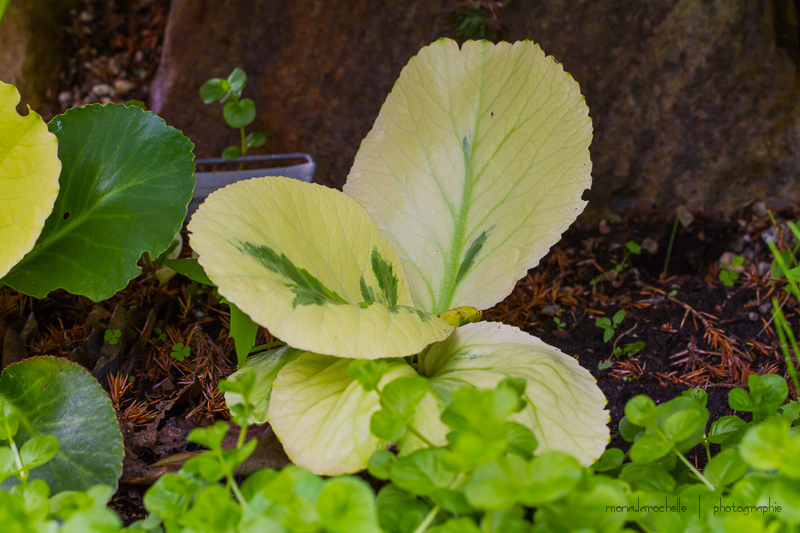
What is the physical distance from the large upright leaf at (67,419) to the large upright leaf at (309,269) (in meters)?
0.27

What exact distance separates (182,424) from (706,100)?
1306 millimetres

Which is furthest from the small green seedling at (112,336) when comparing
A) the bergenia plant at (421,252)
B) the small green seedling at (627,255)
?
the small green seedling at (627,255)

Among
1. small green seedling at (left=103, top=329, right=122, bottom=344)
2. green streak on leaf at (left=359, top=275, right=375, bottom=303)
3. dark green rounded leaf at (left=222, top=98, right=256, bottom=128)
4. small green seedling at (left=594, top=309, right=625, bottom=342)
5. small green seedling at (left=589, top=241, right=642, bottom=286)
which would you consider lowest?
small green seedling at (left=103, top=329, right=122, bottom=344)

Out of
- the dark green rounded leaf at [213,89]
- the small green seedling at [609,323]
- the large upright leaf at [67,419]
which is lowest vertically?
the large upright leaf at [67,419]

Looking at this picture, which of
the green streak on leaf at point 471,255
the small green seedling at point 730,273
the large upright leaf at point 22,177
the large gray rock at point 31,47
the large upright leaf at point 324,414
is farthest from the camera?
the large gray rock at point 31,47

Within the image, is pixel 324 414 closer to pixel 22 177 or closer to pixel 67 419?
pixel 67 419

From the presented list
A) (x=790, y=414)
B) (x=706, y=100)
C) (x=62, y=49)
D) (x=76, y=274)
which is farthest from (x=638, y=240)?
(x=62, y=49)

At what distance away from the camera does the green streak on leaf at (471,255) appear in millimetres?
912

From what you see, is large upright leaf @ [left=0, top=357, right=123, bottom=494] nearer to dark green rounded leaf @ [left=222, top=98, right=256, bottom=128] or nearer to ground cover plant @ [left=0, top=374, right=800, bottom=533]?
ground cover plant @ [left=0, top=374, right=800, bottom=533]

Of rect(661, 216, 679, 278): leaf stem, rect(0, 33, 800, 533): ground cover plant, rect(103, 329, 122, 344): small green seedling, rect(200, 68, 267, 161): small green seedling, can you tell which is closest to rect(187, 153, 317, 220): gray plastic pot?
rect(200, 68, 267, 161): small green seedling

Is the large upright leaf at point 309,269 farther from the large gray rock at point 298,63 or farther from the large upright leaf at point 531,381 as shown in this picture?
the large gray rock at point 298,63

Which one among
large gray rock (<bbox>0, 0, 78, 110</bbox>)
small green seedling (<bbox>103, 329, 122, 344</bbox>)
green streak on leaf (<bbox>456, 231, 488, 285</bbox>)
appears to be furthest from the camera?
large gray rock (<bbox>0, 0, 78, 110</bbox>)

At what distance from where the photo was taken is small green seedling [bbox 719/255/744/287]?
1253 millimetres

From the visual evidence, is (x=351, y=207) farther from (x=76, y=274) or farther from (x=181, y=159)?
(x=76, y=274)
